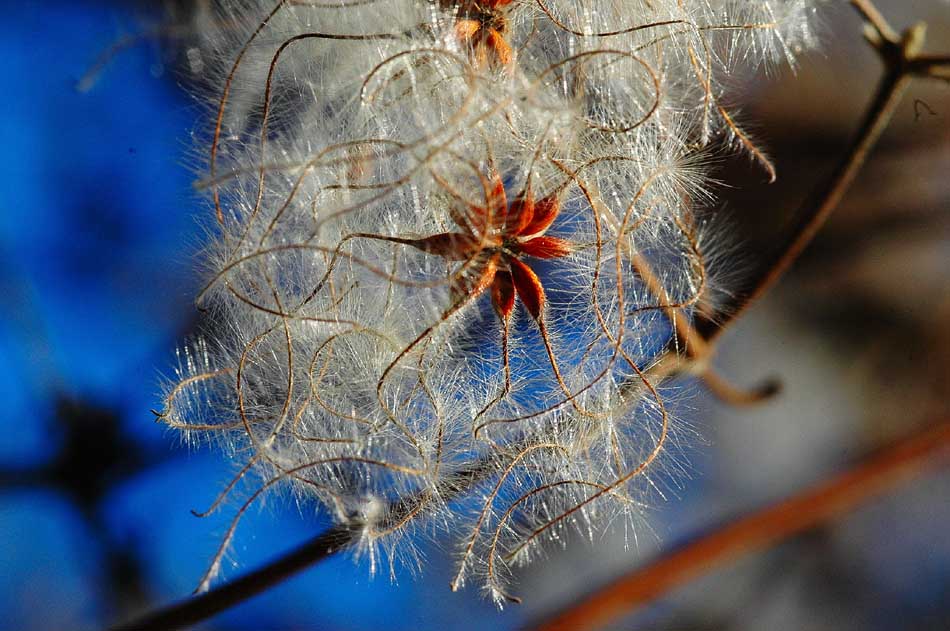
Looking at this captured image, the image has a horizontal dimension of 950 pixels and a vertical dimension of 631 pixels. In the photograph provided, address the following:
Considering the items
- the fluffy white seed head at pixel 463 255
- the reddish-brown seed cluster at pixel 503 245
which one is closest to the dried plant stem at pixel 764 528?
the fluffy white seed head at pixel 463 255

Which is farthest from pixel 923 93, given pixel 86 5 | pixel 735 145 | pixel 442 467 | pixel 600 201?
pixel 86 5

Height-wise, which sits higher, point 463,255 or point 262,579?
point 463,255

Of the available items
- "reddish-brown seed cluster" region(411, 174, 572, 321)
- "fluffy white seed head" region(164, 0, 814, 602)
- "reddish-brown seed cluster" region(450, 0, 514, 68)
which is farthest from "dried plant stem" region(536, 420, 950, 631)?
"reddish-brown seed cluster" region(450, 0, 514, 68)

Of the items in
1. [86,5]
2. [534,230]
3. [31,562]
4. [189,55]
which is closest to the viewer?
[534,230]

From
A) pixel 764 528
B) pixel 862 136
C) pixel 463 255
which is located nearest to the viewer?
pixel 463 255

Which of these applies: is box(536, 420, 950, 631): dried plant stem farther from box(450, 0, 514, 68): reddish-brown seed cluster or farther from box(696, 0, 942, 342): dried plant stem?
box(450, 0, 514, 68): reddish-brown seed cluster

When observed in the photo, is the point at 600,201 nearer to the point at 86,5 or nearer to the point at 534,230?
the point at 534,230

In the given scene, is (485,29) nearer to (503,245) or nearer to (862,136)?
A: (503,245)

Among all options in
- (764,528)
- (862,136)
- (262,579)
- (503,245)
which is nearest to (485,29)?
(503,245)
